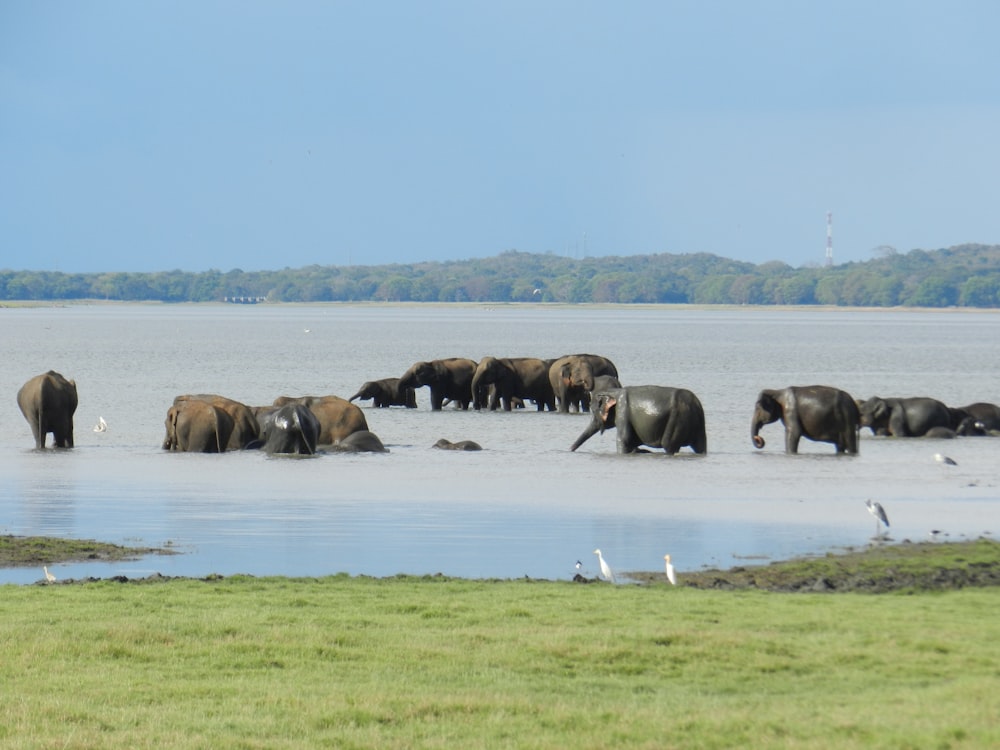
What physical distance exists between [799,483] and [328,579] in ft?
38.8

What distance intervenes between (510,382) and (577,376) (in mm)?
3151

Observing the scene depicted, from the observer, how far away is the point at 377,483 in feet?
79.7

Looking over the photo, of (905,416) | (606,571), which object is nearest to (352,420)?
(905,416)

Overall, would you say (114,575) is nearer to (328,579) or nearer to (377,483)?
(328,579)

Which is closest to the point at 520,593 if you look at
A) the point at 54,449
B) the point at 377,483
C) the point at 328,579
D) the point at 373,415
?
the point at 328,579

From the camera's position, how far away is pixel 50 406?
30516mm

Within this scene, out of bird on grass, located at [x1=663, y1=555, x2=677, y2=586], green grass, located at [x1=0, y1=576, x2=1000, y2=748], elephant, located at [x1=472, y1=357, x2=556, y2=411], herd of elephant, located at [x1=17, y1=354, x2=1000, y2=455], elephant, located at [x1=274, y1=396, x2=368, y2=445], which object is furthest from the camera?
elephant, located at [x1=472, y1=357, x2=556, y2=411]

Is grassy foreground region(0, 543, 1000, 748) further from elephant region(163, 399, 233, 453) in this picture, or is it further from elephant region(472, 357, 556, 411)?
elephant region(472, 357, 556, 411)

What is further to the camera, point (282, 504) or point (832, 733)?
point (282, 504)

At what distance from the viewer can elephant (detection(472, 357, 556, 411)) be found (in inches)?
1795

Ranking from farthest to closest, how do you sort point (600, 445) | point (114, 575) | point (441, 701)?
point (600, 445) → point (114, 575) → point (441, 701)

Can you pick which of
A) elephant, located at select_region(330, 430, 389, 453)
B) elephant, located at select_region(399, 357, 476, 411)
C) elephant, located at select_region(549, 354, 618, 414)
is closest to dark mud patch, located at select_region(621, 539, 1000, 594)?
elephant, located at select_region(330, 430, 389, 453)

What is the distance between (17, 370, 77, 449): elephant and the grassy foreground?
653 inches

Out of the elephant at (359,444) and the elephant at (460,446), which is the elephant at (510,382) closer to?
the elephant at (460,446)
